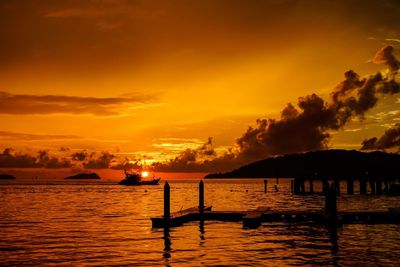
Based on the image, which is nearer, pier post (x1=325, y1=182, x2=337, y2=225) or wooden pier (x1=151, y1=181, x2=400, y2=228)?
pier post (x1=325, y1=182, x2=337, y2=225)

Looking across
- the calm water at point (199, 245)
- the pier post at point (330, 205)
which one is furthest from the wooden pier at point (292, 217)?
the calm water at point (199, 245)

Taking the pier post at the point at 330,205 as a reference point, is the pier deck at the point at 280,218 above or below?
below

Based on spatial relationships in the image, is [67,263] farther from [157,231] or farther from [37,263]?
[157,231]

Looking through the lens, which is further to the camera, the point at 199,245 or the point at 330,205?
the point at 330,205

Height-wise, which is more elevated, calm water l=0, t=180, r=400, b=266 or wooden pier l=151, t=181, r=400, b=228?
wooden pier l=151, t=181, r=400, b=228

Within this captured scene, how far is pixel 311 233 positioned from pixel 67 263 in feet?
62.9

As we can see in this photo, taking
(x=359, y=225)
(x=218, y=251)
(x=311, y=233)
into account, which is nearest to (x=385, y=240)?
(x=311, y=233)

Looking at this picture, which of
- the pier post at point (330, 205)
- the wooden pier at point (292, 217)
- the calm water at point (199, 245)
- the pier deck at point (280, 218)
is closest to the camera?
the calm water at point (199, 245)

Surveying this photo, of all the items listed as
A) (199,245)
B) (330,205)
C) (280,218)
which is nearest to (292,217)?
(280,218)

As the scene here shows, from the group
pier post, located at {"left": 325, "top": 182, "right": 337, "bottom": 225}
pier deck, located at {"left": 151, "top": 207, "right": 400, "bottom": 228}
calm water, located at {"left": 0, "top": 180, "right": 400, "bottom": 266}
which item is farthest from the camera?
pier deck, located at {"left": 151, "top": 207, "right": 400, "bottom": 228}

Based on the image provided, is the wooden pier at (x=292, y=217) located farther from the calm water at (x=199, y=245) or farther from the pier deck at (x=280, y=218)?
the calm water at (x=199, y=245)

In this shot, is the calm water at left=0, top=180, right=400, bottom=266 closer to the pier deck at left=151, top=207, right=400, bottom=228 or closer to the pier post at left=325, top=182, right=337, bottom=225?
the pier deck at left=151, top=207, right=400, bottom=228

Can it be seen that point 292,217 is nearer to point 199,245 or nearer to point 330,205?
point 330,205

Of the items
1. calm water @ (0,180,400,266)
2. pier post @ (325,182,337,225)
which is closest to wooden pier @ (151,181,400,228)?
pier post @ (325,182,337,225)
